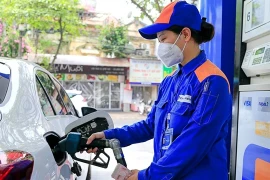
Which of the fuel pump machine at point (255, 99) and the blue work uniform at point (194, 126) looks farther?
the fuel pump machine at point (255, 99)

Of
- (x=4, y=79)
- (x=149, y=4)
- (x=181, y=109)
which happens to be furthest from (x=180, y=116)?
(x=149, y=4)

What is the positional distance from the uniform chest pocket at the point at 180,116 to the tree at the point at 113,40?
61.3 ft

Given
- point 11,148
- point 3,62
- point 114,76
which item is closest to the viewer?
point 11,148

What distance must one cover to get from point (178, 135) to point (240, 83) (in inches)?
30.6

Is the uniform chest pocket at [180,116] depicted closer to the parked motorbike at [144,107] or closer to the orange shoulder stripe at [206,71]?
the orange shoulder stripe at [206,71]

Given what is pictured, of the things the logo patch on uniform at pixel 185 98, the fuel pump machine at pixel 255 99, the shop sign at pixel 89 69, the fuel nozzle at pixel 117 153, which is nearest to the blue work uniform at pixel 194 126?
the logo patch on uniform at pixel 185 98

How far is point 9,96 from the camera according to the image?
6.17ft

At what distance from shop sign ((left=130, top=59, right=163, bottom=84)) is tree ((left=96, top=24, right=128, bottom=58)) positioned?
1.07m

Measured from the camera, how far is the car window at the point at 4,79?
1.92 m

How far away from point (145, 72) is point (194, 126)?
63.8 feet

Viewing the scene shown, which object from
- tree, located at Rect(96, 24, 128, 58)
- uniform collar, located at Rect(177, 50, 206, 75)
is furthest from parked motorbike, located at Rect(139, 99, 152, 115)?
uniform collar, located at Rect(177, 50, 206, 75)

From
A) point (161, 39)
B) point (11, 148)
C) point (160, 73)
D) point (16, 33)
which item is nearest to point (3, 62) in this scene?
point (11, 148)

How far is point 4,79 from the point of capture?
204 centimetres

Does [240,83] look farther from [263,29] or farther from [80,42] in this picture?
[80,42]
